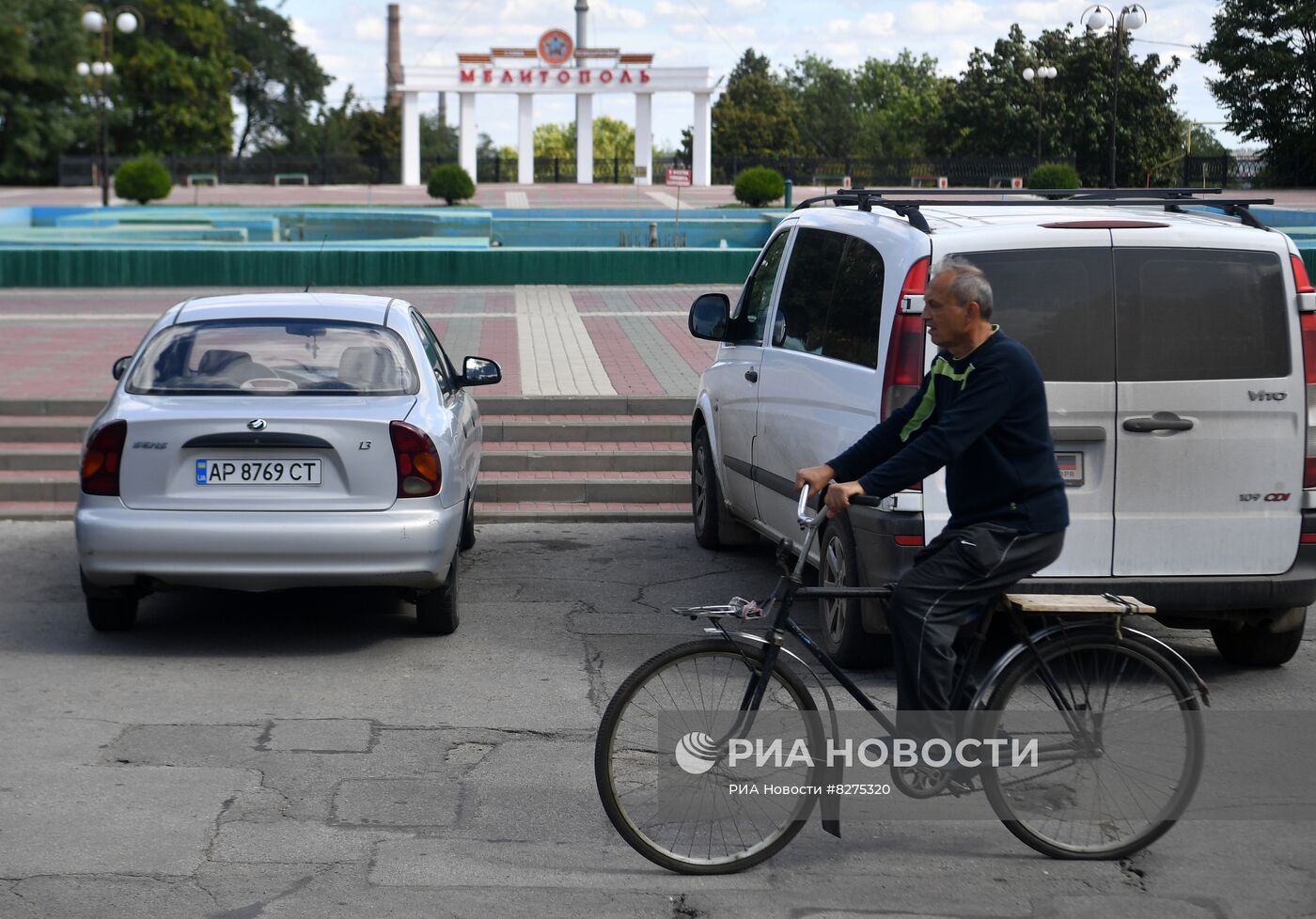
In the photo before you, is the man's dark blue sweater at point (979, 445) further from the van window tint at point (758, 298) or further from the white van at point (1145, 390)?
the van window tint at point (758, 298)

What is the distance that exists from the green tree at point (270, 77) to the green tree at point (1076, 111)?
42.8 meters

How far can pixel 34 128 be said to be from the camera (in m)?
65.4

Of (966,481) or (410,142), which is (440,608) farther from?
(410,142)

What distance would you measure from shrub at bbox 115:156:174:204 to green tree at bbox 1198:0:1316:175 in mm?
38146

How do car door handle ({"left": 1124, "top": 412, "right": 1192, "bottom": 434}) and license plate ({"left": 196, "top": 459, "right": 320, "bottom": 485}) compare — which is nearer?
car door handle ({"left": 1124, "top": 412, "right": 1192, "bottom": 434})

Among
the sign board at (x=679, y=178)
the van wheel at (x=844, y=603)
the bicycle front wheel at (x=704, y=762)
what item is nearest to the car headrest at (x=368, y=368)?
the van wheel at (x=844, y=603)

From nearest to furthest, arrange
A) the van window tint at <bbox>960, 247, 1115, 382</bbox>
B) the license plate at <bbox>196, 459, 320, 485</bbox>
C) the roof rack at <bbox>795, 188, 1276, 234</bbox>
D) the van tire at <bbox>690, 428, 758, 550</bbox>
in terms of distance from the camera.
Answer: the van window tint at <bbox>960, 247, 1115, 382</bbox>
the roof rack at <bbox>795, 188, 1276, 234</bbox>
the license plate at <bbox>196, 459, 320, 485</bbox>
the van tire at <bbox>690, 428, 758, 550</bbox>

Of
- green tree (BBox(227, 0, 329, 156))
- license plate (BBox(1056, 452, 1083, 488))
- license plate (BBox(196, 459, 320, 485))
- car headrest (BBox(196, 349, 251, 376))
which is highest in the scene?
green tree (BBox(227, 0, 329, 156))

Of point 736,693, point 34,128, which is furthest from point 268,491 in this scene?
point 34,128

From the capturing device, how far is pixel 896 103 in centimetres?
11469

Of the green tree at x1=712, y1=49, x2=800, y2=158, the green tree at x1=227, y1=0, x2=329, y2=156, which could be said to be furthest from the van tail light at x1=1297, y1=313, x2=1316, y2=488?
the green tree at x1=227, y1=0, x2=329, y2=156

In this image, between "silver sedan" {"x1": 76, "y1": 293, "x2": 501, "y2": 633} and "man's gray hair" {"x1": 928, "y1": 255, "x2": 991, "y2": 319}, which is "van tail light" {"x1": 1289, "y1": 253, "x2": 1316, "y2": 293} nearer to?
"man's gray hair" {"x1": 928, "y1": 255, "x2": 991, "y2": 319}

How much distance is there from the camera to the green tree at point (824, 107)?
117000mm

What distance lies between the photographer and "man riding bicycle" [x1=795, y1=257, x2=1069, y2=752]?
433 cm
